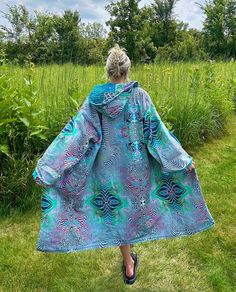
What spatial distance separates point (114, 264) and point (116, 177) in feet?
3.23

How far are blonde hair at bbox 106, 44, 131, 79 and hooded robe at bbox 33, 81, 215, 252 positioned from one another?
89 millimetres

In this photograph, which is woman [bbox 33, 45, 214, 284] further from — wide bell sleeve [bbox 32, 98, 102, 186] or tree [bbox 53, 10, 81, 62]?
tree [bbox 53, 10, 81, 62]

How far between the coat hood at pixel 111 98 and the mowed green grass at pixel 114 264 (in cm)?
142

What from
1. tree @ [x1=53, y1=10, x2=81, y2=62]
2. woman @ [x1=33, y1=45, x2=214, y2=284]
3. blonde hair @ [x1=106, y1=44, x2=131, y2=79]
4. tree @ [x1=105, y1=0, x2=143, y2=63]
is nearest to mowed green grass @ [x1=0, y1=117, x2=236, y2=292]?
woman @ [x1=33, y1=45, x2=214, y2=284]

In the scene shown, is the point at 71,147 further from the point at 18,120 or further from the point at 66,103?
the point at 66,103

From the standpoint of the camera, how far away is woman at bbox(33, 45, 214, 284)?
2.68 metres

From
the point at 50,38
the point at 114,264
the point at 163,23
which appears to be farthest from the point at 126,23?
the point at 114,264

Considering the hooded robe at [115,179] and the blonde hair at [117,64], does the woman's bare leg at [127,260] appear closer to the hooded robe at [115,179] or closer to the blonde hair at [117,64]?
the hooded robe at [115,179]

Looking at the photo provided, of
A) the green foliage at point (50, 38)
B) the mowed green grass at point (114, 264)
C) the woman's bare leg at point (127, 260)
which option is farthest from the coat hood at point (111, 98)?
the green foliage at point (50, 38)

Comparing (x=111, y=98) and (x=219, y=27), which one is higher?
(x=111, y=98)

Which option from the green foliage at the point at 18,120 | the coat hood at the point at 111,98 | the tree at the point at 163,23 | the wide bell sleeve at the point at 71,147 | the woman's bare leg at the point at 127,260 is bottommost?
the tree at the point at 163,23

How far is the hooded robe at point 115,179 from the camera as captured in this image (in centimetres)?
269

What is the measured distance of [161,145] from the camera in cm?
273

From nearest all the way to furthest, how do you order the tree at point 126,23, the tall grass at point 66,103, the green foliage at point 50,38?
the tall grass at point 66,103, the green foliage at point 50,38, the tree at point 126,23
